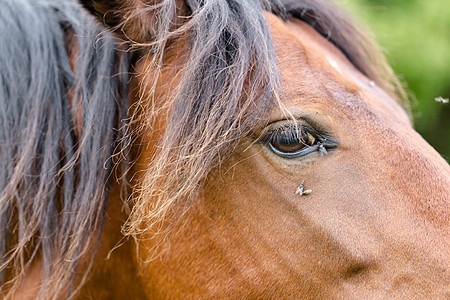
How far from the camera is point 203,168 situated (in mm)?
1145

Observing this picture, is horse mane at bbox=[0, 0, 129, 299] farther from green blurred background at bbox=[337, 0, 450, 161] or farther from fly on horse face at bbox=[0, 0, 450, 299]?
green blurred background at bbox=[337, 0, 450, 161]

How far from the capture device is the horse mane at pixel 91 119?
115cm

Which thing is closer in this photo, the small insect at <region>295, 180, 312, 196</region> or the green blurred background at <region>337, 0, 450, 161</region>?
the small insect at <region>295, 180, 312, 196</region>

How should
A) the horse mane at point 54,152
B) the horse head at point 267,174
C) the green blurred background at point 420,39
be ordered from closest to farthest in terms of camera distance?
the horse head at point 267,174, the horse mane at point 54,152, the green blurred background at point 420,39

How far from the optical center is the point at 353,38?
174 centimetres

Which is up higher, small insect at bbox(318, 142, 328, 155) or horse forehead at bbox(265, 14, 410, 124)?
horse forehead at bbox(265, 14, 410, 124)

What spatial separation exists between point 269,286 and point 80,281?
0.58 metres

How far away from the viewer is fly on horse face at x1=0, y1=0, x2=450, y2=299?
3.69 ft

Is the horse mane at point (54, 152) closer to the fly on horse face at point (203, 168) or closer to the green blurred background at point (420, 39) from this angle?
the fly on horse face at point (203, 168)

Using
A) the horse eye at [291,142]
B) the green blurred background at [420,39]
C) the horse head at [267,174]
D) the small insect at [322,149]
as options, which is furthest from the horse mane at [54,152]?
the green blurred background at [420,39]

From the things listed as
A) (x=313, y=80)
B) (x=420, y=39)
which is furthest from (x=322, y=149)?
(x=420, y=39)

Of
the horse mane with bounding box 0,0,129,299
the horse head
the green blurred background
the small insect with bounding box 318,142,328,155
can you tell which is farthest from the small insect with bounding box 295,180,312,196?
the green blurred background

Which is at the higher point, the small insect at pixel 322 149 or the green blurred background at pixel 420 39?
the small insect at pixel 322 149

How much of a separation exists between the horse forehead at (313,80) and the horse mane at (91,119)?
0.20 ft
